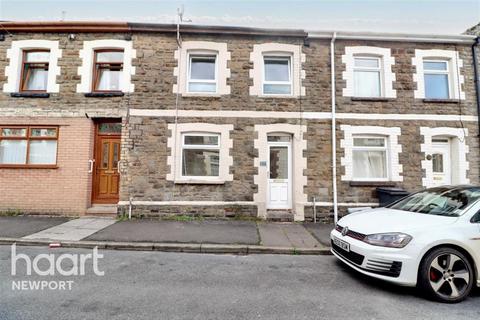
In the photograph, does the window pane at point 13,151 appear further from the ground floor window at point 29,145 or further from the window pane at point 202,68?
the window pane at point 202,68

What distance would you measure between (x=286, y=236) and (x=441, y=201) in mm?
3308

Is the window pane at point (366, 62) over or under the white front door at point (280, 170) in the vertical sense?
over

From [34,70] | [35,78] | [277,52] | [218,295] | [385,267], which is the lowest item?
[218,295]

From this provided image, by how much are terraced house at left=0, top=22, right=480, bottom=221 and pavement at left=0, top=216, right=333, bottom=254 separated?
72 cm

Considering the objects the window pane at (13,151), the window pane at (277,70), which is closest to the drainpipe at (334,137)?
the window pane at (277,70)

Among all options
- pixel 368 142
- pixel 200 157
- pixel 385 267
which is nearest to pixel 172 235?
pixel 200 157

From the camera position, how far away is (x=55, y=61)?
8.23 metres

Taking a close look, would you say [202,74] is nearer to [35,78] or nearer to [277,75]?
[277,75]

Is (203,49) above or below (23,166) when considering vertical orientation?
above

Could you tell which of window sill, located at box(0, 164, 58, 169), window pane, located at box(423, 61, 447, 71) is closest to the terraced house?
window sill, located at box(0, 164, 58, 169)

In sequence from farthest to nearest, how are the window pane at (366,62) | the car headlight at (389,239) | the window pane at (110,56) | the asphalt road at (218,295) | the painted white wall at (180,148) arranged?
the window pane at (366,62) → the window pane at (110,56) → the painted white wall at (180,148) → the car headlight at (389,239) → the asphalt road at (218,295)

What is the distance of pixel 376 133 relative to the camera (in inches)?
326

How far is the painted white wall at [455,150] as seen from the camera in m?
8.24

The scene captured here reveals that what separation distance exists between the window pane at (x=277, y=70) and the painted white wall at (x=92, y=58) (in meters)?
4.70
